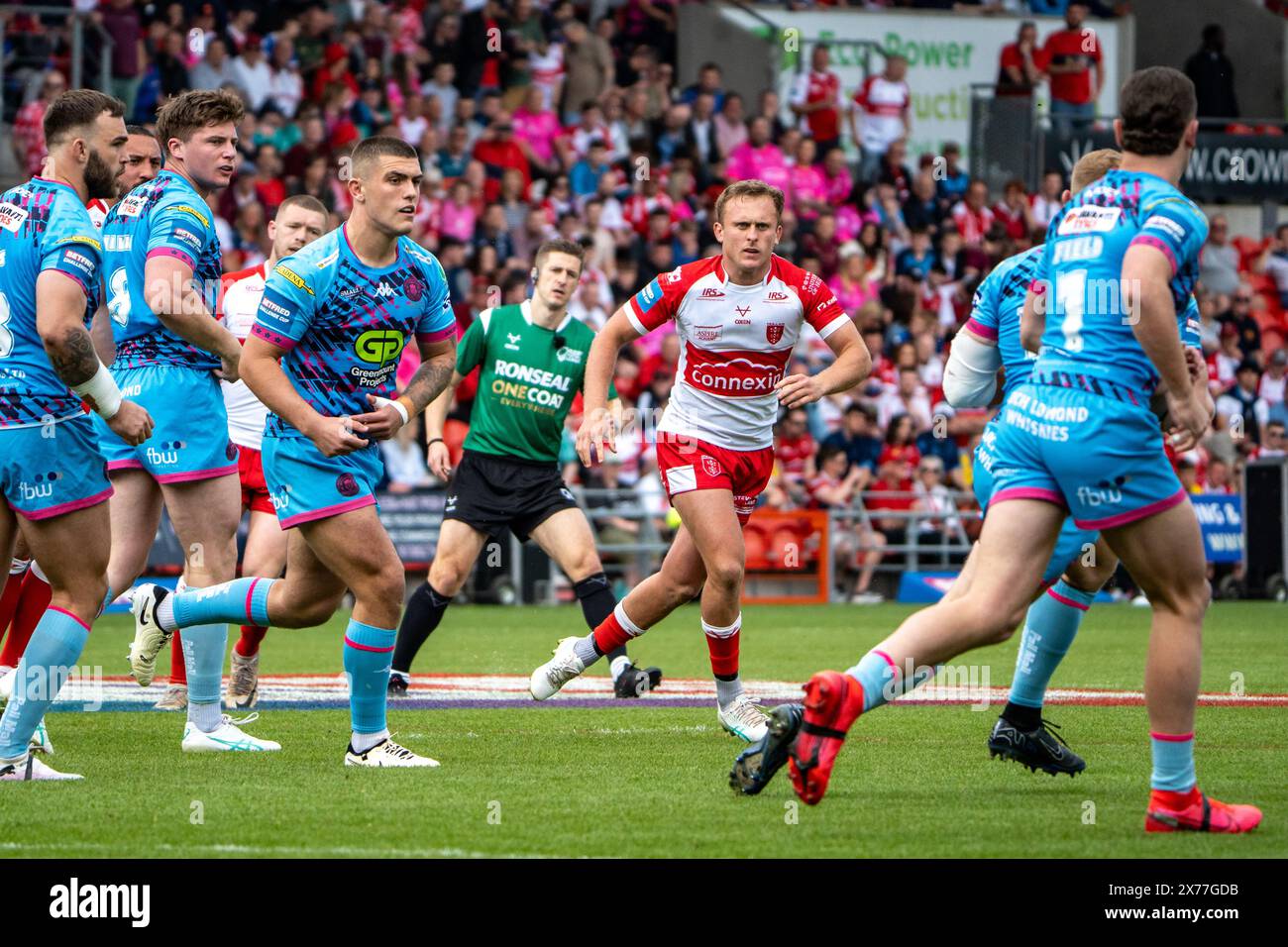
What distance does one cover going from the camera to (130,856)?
18.3 ft

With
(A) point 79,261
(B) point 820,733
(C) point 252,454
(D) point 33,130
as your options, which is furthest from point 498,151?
(B) point 820,733

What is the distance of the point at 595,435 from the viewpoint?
844 centimetres

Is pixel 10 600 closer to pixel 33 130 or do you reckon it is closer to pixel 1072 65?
pixel 33 130

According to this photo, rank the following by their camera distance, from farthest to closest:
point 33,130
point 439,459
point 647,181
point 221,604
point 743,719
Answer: point 647,181
point 33,130
point 439,459
point 743,719
point 221,604

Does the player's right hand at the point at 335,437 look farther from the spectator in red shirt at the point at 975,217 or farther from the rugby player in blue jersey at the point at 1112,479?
the spectator in red shirt at the point at 975,217

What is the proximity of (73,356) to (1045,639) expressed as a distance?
4075mm

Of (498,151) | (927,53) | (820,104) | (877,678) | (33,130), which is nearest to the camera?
(877,678)

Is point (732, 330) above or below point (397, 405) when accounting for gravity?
above

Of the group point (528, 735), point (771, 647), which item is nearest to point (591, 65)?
point (771, 647)

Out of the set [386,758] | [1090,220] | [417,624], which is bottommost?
[417,624]

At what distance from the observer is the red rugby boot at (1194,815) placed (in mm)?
6078

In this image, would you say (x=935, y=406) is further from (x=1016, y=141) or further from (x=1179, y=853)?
(x=1179, y=853)
